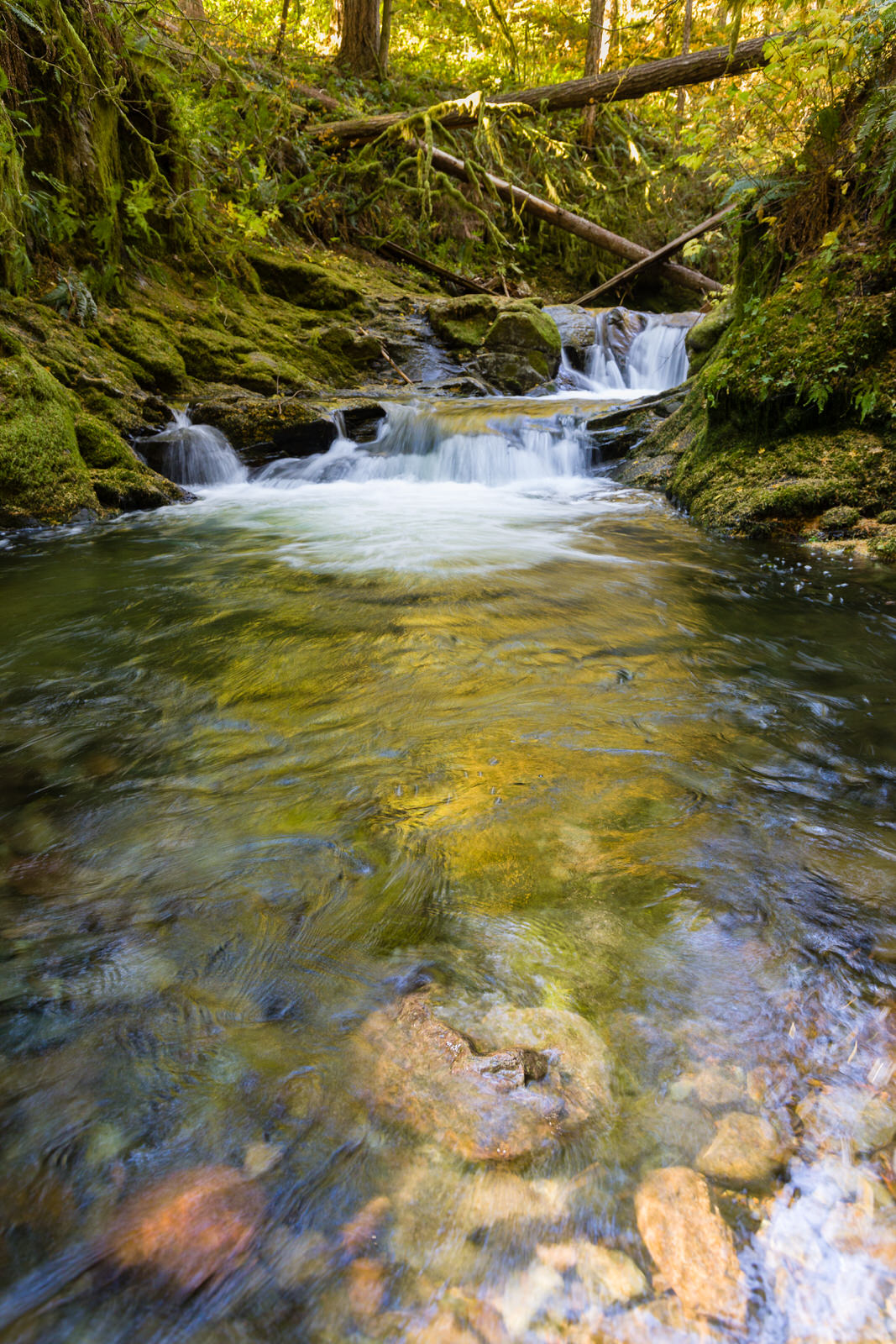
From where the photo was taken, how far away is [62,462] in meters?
6.06

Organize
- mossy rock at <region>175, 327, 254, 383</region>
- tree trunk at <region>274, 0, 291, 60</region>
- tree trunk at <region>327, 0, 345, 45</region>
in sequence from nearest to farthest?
mossy rock at <region>175, 327, 254, 383</region> → tree trunk at <region>274, 0, 291, 60</region> → tree trunk at <region>327, 0, 345, 45</region>

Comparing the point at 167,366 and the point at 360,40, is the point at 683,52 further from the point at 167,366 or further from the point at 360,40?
the point at 167,366

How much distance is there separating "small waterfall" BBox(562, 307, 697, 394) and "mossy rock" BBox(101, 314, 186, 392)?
6746 mm

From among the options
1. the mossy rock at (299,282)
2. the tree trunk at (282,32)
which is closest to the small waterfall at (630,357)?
the mossy rock at (299,282)

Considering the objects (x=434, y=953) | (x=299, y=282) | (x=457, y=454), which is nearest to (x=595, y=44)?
(x=299, y=282)

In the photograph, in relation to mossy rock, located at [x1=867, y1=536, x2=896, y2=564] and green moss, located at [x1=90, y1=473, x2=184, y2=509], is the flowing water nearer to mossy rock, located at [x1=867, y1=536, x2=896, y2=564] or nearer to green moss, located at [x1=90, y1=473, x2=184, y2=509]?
mossy rock, located at [x1=867, y1=536, x2=896, y2=564]

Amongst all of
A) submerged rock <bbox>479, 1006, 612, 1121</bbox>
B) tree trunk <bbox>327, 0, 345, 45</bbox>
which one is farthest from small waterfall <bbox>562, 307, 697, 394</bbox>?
submerged rock <bbox>479, 1006, 612, 1121</bbox>

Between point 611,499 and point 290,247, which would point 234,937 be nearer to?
point 611,499

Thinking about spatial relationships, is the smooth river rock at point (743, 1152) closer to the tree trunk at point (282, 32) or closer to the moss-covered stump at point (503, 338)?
the moss-covered stump at point (503, 338)

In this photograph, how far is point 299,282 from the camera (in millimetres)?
11531

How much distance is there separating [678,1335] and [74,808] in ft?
6.52

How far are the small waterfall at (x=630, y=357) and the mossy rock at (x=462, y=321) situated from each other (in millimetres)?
1593

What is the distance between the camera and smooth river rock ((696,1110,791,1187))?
1152 mm

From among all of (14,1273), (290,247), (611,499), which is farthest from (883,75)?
(290,247)
